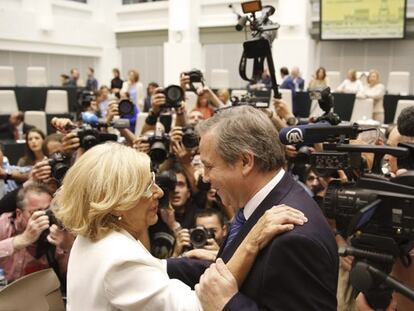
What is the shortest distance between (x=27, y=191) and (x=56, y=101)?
777 centimetres

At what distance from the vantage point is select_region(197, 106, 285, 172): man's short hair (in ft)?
4.82

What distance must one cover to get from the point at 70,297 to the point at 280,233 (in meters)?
0.70

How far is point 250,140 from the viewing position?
147cm

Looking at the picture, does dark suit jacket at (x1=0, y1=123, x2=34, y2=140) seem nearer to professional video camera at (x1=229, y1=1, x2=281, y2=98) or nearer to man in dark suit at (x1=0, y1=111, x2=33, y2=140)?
man in dark suit at (x1=0, y1=111, x2=33, y2=140)

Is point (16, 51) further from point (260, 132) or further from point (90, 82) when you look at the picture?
point (260, 132)

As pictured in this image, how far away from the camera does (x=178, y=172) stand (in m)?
3.32

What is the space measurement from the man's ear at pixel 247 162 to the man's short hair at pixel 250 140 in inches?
0.4

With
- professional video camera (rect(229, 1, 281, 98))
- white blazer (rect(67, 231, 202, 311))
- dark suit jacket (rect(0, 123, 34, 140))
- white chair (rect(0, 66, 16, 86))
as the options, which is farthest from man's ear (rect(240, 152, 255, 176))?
white chair (rect(0, 66, 16, 86))

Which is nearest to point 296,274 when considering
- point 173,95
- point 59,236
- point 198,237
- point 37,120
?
point 198,237

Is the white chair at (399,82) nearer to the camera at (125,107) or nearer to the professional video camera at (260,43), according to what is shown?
the professional video camera at (260,43)

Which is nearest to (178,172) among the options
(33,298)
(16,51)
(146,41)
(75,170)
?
(33,298)

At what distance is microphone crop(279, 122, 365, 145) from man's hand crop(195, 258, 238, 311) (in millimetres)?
420

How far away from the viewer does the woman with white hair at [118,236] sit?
1342 millimetres

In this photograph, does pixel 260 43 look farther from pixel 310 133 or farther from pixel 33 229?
pixel 310 133
